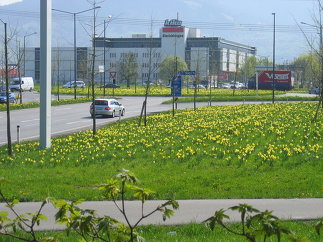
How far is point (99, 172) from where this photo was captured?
12.9 m

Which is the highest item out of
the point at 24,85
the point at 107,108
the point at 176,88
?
the point at 176,88

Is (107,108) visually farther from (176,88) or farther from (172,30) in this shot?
(172,30)

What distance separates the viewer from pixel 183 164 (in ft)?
45.9

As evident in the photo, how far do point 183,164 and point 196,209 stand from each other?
4649mm

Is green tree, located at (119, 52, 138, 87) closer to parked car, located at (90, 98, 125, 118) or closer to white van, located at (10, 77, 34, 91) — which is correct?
white van, located at (10, 77, 34, 91)

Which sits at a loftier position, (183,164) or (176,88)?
(176,88)

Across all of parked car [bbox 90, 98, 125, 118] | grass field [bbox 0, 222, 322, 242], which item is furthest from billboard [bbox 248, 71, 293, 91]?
grass field [bbox 0, 222, 322, 242]

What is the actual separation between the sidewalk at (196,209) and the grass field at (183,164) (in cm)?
41

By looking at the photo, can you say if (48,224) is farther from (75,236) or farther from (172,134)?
(172,134)

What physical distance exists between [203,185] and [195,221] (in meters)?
2.89

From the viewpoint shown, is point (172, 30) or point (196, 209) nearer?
point (196, 209)

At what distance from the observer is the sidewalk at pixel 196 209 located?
28.6 feet

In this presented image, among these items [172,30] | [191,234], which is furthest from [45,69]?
[172,30]

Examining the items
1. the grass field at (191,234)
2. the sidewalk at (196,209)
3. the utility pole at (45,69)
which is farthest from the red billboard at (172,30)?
the grass field at (191,234)
